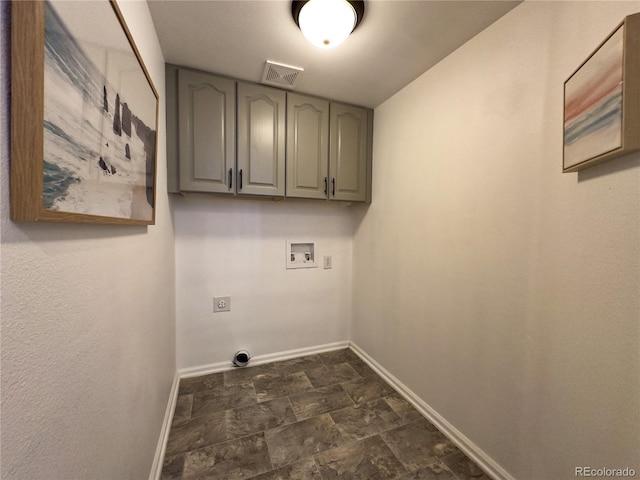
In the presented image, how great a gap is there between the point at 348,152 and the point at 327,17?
1062 mm

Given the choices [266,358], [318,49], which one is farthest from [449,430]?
[318,49]

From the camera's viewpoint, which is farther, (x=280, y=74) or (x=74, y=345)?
(x=280, y=74)

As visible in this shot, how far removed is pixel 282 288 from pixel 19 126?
78.4 inches

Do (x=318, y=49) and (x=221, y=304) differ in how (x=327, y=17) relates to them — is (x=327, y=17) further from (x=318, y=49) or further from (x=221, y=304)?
(x=221, y=304)

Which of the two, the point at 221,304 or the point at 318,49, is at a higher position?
the point at 318,49

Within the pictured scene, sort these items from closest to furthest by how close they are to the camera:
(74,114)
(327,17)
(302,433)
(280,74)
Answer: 1. (74,114)
2. (327,17)
3. (302,433)
4. (280,74)

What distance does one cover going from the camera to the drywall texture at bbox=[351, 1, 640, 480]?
0.82 m

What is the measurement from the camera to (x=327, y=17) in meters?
1.10

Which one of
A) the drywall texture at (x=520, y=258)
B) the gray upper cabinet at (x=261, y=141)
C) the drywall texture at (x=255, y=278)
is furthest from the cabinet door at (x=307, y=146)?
the drywall texture at (x=520, y=258)

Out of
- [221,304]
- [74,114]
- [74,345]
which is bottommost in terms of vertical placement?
[221,304]

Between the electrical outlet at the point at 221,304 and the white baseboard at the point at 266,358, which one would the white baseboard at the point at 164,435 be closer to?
the white baseboard at the point at 266,358

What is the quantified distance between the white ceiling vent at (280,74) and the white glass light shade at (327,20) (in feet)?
1.48

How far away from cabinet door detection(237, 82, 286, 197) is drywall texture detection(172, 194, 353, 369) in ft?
1.02

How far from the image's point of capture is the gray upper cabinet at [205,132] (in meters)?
1.62
